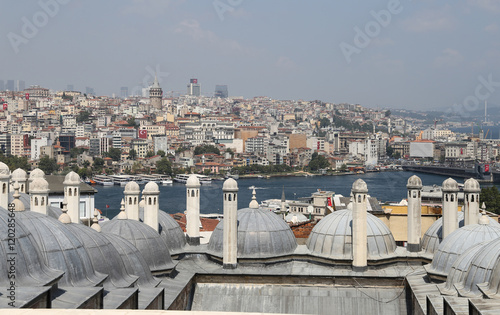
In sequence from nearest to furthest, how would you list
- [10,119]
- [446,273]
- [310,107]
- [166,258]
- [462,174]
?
1. [446,273]
2. [166,258]
3. [462,174]
4. [10,119]
5. [310,107]

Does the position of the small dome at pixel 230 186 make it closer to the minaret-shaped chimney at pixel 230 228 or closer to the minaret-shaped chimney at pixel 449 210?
the minaret-shaped chimney at pixel 230 228

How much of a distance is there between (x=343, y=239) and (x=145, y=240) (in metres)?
2.37

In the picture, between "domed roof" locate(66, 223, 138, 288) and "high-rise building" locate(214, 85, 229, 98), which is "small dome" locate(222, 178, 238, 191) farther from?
"high-rise building" locate(214, 85, 229, 98)

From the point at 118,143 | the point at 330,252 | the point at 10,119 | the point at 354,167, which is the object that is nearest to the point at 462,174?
the point at 354,167

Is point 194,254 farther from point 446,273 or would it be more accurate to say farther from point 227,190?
point 446,273

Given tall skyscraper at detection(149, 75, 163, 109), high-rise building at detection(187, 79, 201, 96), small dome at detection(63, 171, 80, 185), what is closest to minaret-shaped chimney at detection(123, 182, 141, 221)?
small dome at detection(63, 171, 80, 185)

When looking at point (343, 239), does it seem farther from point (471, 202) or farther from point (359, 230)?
point (471, 202)

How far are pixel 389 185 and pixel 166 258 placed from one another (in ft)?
140

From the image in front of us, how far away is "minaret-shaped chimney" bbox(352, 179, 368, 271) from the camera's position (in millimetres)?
8625

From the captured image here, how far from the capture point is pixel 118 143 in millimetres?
65438

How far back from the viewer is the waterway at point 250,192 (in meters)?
35.3

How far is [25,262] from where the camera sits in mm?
5539

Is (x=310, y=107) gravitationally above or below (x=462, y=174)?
above

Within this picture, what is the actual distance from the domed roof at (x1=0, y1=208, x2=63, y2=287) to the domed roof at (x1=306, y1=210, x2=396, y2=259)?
4.05 metres
